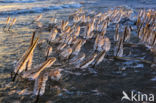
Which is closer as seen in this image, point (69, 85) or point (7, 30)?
point (69, 85)

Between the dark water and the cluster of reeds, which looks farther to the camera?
the dark water

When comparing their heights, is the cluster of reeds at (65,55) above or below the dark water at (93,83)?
above

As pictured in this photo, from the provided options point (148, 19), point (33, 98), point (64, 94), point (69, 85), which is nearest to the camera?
point (33, 98)

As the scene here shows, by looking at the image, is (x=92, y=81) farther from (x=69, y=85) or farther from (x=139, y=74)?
(x=139, y=74)

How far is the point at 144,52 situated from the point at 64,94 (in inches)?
102

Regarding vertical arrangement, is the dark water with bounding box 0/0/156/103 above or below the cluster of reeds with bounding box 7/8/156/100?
below

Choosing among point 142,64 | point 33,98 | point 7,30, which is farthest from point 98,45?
point 7,30

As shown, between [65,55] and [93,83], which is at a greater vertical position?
[65,55]

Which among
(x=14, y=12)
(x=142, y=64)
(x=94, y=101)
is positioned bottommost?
(x=94, y=101)

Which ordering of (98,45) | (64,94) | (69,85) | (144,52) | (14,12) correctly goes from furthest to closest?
(14,12) → (144,52) → (98,45) → (69,85) → (64,94)

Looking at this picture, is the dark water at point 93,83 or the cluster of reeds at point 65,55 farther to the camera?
the dark water at point 93,83

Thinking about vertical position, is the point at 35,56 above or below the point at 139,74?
above

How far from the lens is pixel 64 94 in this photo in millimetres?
2568

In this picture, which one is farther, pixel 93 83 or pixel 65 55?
pixel 65 55
